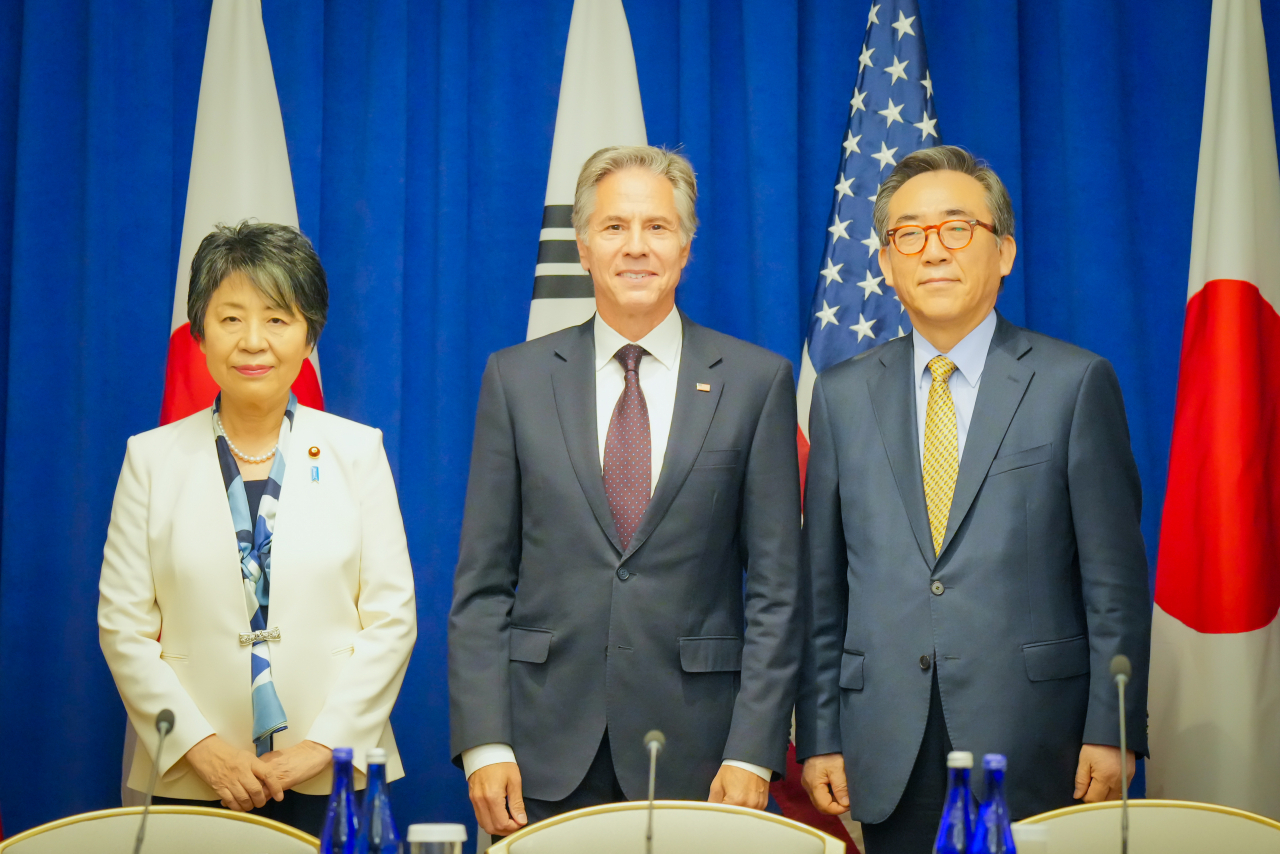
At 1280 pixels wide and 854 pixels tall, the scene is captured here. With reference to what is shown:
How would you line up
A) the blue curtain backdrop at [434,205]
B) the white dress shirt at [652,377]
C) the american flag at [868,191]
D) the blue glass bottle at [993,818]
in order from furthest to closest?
the blue curtain backdrop at [434,205] → the american flag at [868,191] → the white dress shirt at [652,377] → the blue glass bottle at [993,818]

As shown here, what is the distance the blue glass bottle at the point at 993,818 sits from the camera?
144 cm

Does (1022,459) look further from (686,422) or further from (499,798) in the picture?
(499,798)

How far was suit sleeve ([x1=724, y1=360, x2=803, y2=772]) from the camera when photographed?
2221 mm

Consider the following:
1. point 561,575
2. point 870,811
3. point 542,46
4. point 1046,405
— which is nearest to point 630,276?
point 561,575

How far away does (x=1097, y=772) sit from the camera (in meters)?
2.17

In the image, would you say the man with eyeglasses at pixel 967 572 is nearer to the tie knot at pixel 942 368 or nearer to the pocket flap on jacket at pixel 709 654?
the tie knot at pixel 942 368

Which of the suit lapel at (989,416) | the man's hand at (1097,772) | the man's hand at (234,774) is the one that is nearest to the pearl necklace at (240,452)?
the man's hand at (234,774)

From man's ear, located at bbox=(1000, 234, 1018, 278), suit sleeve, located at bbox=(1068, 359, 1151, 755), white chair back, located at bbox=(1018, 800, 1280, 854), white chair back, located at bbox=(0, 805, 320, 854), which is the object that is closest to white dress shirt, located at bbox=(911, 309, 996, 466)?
man's ear, located at bbox=(1000, 234, 1018, 278)

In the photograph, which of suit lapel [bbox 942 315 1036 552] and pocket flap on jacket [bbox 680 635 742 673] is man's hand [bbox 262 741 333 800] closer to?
pocket flap on jacket [bbox 680 635 742 673]

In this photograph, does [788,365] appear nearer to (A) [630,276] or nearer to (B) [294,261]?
(A) [630,276]

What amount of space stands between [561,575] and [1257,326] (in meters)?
2.08

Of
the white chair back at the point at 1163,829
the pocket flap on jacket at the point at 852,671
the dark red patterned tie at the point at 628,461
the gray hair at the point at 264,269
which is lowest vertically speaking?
the white chair back at the point at 1163,829

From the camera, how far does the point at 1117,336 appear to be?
11.7 ft

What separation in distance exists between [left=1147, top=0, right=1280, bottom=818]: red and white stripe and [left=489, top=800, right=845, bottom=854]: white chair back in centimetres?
171
